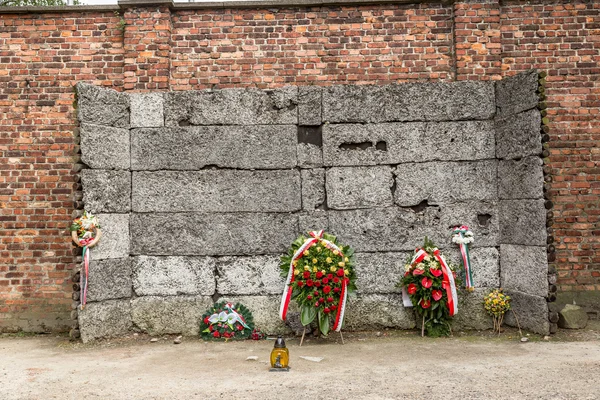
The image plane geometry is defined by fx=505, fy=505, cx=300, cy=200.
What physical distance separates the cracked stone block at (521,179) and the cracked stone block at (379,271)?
4.43 ft

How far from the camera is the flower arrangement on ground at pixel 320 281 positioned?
206 inches

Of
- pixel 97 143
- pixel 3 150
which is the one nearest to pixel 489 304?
pixel 97 143

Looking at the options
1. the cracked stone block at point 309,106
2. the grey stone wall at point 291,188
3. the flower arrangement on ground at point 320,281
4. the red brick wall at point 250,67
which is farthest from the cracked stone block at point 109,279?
the cracked stone block at point 309,106

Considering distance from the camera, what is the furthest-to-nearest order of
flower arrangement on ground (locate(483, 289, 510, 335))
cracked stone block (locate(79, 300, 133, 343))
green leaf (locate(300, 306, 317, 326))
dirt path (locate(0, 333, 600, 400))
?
flower arrangement on ground (locate(483, 289, 510, 335)), cracked stone block (locate(79, 300, 133, 343)), green leaf (locate(300, 306, 317, 326)), dirt path (locate(0, 333, 600, 400))

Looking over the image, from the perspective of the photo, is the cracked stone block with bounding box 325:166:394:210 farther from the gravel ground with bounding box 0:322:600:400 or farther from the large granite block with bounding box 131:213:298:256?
the gravel ground with bounding box 0:322:600:400

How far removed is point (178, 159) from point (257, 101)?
1.15 metres

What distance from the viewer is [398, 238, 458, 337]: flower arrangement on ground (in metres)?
5.48

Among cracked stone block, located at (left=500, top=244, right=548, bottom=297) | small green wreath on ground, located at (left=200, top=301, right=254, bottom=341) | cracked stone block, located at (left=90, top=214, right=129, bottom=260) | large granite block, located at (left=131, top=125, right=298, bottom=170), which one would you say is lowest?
small green wreath on ground, located at (left=200, top=301, right=254, bottom=341)

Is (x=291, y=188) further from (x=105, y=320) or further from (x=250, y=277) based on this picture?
(x=105, y=320)

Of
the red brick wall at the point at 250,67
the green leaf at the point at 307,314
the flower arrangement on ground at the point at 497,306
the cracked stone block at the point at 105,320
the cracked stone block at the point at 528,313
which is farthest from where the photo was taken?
the red brick wall at the point at 250,67

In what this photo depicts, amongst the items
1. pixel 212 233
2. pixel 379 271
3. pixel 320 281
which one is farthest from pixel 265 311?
pixel 379 271

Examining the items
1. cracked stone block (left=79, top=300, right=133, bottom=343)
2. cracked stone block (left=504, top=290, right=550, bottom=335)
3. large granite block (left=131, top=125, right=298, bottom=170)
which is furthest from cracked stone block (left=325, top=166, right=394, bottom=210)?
cracked stone block (left=79, top=300, right=133, bottom=343)

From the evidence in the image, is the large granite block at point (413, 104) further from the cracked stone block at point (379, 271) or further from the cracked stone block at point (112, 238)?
the cracked stone block at point (112, 238)

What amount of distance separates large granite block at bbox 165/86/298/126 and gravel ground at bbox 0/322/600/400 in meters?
2.51
